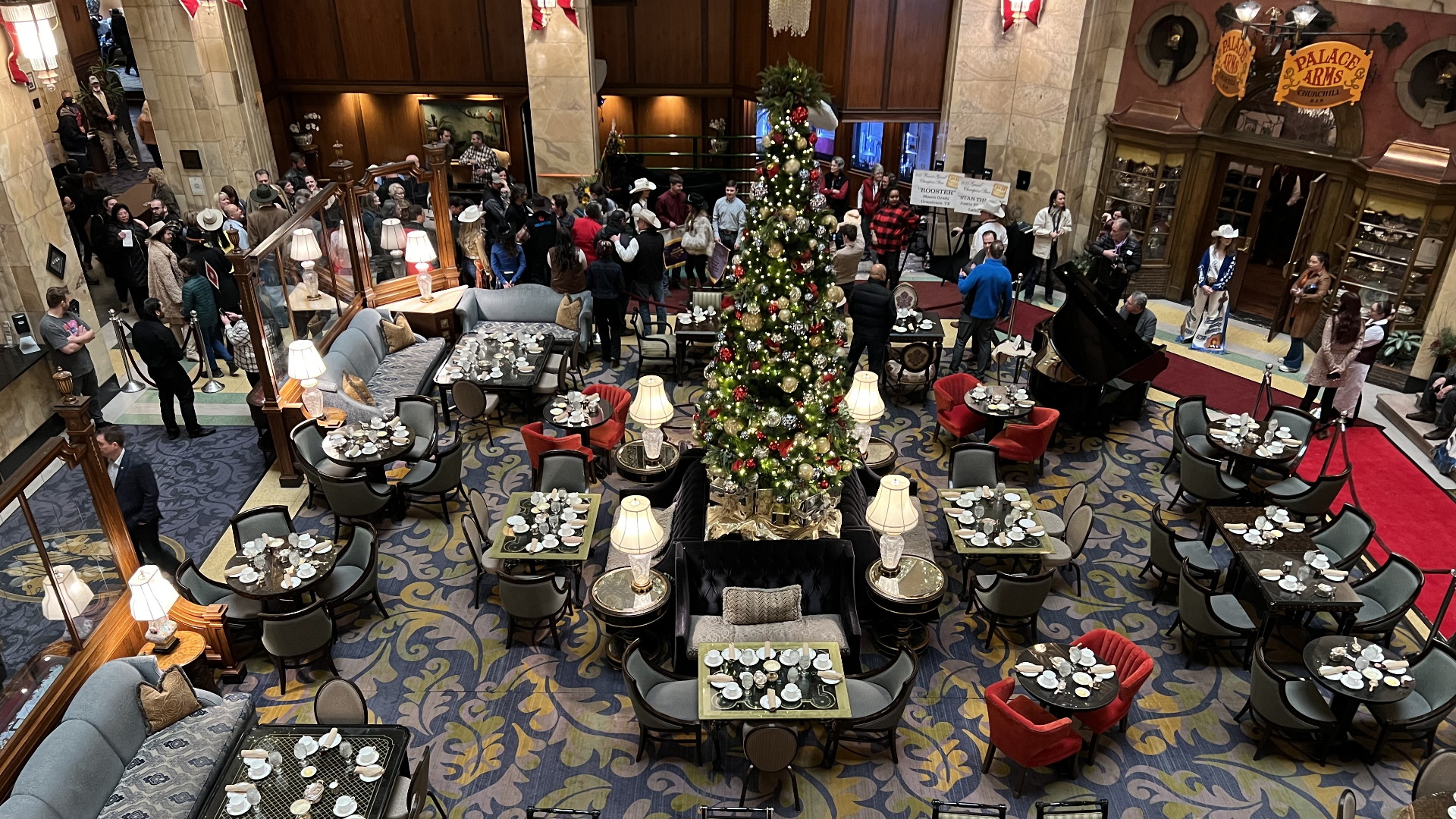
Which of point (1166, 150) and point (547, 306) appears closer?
point (547, 306)

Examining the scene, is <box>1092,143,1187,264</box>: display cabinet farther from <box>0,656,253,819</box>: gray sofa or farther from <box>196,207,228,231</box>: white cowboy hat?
<box>0,656,253,819</box>: gray sofa

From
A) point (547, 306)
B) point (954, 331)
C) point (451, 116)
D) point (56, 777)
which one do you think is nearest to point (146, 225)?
point (547, 306)

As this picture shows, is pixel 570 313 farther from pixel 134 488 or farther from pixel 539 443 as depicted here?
pixel 134 488

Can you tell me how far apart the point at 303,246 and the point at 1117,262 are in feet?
30.5

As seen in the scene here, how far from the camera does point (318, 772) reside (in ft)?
18.4

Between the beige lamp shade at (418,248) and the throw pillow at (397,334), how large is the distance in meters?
0.76

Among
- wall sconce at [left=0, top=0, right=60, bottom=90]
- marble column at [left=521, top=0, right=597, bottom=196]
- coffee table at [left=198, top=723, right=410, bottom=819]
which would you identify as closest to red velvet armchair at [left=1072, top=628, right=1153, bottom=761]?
coffee table at [left=198, top=723, right=410, bottom=819]

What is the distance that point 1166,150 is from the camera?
505 inches

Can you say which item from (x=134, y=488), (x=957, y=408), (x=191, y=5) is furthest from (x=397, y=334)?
(x=957, y=408)

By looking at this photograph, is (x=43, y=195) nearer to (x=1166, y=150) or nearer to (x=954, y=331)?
(x=954, y=331)

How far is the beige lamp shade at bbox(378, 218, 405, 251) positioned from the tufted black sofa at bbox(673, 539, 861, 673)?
6.55 meters

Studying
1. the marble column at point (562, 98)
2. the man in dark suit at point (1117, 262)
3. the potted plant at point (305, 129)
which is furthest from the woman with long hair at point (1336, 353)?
the potted plant at point (305, 129)

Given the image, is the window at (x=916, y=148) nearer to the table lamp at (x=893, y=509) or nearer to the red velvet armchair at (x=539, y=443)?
the red velvet armchair at (x=539, y=443)

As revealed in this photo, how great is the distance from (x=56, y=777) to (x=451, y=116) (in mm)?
14345
